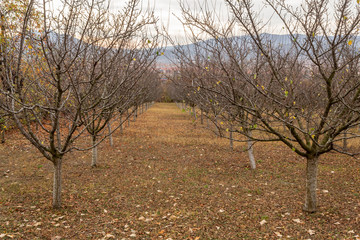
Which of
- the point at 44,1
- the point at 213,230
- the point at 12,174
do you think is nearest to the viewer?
the point at 44,1

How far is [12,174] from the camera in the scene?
8.85 meters

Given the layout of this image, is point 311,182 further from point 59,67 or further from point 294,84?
point 59,67

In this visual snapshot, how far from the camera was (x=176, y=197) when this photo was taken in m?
7.18

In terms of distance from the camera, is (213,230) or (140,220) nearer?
(213,230)

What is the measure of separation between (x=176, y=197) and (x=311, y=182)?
11.3 feet

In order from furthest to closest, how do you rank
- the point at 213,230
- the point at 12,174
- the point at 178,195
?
the point at 12,174 → the point at 178,195 → the point at 213,230

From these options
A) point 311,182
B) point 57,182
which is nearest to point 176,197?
point 57,182

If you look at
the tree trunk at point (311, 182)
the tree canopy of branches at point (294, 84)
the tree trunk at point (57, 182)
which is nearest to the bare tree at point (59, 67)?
the tree trunk at point (57, 182)

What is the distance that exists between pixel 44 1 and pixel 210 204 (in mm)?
5637

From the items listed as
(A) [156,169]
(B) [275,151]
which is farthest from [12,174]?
(B) [275,151]

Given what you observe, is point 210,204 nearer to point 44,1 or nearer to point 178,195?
point 178,195

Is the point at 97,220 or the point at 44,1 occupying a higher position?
the point at 44,1

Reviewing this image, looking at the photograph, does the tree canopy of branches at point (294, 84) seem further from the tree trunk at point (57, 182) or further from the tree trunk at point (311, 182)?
the tree trunk at point (57, 182)

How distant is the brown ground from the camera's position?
17.1ft
